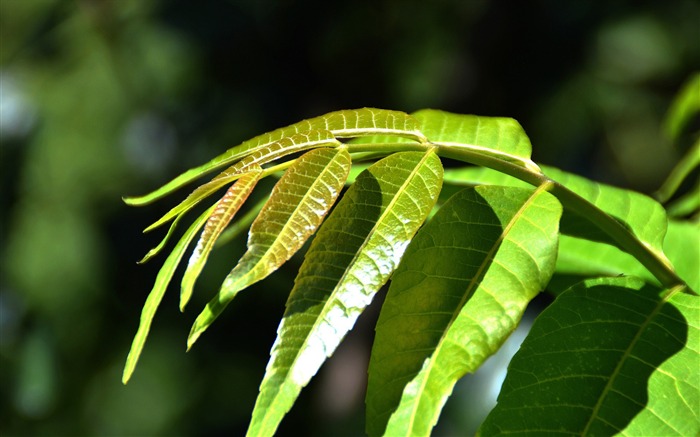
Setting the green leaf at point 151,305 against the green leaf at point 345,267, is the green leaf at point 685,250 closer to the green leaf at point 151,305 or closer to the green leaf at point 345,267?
the green leaf at point 345,267

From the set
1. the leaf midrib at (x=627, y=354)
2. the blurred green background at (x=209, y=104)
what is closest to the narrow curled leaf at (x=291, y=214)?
the leaf midrib at (x=627, y=354)

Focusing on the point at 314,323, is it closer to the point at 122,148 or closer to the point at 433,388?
the point at 433,388

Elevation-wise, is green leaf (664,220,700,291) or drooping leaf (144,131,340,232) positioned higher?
drooping leaf (144,131,340,232)

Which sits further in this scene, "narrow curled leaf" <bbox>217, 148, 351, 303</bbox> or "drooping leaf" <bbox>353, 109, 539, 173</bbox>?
"drooping leaf" <bbox>353, 109, 539, 173</bbox>

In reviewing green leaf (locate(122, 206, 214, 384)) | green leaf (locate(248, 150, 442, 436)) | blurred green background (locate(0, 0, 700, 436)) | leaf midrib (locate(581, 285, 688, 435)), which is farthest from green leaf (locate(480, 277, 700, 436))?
blurred green background (locate(0, 0, 700, 436))

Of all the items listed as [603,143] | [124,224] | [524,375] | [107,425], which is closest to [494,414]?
[524,375]

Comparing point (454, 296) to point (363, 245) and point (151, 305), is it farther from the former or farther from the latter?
point (151, 305)

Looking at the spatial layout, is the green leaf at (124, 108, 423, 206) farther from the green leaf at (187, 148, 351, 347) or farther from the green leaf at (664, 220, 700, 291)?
the green leaf at (664, 220, 700, 291)
